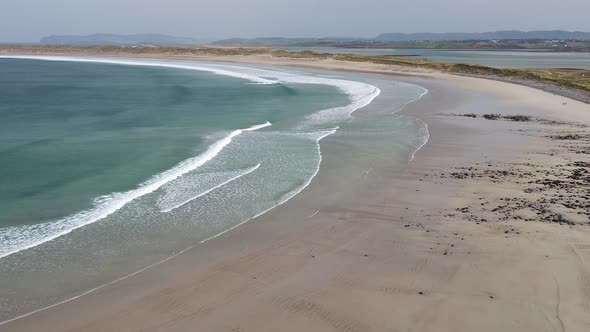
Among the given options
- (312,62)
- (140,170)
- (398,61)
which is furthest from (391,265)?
(312,62)

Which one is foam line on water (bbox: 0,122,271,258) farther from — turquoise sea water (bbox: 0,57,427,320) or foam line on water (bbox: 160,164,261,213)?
foam line on water (bbox: 160,164,261,213)

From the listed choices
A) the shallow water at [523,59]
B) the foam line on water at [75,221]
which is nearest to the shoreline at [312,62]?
the shallow water at [523,59]

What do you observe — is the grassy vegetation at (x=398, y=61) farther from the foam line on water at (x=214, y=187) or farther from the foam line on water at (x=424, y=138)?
the foam line on water at (x=214, y=187)

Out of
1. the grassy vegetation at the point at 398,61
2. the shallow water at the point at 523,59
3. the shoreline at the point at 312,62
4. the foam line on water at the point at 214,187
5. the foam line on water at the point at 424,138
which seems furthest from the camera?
the shallow water at the point at 523,59

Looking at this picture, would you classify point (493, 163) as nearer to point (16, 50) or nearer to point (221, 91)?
point (221, 91)

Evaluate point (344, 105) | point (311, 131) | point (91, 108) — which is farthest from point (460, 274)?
point (91, 108)

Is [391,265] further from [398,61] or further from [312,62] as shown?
[312,62]

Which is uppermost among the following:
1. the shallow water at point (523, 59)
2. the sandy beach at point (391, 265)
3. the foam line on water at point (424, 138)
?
the shallow water at point (523, 59)

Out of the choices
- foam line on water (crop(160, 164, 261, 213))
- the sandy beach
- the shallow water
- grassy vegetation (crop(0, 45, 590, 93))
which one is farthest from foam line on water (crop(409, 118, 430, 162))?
the shallow water
